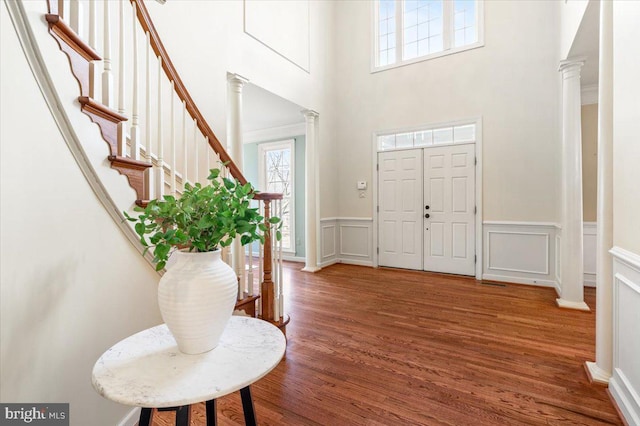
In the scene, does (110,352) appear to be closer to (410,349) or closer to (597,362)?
(410,349)

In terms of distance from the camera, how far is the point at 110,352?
950mm

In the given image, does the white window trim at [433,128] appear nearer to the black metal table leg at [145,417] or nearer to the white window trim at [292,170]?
the white window trim at [292,170]

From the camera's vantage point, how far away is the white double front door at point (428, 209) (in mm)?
4328

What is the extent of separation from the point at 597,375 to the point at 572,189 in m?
1.98

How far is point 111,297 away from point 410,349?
1.94 meters

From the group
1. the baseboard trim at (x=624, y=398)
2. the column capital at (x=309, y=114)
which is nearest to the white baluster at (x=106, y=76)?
the baseboard trim at (x=624, y=398)

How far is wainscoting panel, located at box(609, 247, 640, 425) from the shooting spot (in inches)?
56.8

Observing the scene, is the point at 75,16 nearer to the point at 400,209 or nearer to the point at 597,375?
the point at 597,375

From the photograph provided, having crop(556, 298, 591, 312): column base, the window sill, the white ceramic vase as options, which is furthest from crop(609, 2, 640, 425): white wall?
the window sill

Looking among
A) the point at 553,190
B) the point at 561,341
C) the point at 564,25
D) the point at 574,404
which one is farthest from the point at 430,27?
the point at 574,404

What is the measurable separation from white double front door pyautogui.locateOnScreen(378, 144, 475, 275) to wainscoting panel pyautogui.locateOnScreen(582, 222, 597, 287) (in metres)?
1.24

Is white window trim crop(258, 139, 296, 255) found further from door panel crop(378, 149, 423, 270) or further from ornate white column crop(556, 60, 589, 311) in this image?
ornate white column crop(556, 60, 589, 311)

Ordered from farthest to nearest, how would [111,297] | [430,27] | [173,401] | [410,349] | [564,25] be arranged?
1. [430,27]
2. [564,25]
3. [410,349]
4. [111,297]
5. [173,401]

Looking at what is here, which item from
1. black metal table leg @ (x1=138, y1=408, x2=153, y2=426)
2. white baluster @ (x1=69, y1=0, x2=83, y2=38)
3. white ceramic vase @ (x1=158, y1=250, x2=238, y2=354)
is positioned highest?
white baluster @ (x1=69, y1=0, x2=83, y2=38)
